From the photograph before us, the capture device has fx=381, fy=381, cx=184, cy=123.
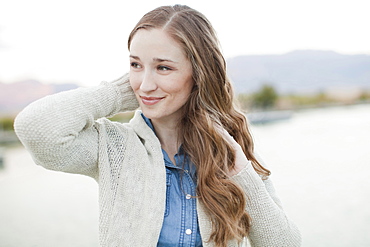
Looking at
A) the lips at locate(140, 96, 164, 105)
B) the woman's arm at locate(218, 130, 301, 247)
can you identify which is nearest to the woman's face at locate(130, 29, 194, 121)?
the lips at locate(140, 96, 164, 105)

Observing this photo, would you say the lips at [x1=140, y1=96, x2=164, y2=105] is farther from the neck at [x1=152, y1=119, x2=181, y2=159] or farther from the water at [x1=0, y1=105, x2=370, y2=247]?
the water at [x1=0, y1=105, x2=370, y2=247]

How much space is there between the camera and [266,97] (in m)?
21.0

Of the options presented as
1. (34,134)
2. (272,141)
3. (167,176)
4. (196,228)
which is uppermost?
(34,134)

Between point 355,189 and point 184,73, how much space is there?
24.3ft

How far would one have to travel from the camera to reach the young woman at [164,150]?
45.1 inches

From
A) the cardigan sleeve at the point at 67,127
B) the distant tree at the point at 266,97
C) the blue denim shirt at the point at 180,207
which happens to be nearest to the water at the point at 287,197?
the blue denim shirt at the point at 180,207

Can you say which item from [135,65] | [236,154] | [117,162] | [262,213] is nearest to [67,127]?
[117,162]

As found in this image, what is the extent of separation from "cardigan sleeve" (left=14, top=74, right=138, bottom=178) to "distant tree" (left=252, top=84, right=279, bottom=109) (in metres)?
19.5

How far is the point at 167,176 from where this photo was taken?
1.30 metres

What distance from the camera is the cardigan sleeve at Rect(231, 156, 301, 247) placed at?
125 cm

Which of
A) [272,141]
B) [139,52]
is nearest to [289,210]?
[139,52]

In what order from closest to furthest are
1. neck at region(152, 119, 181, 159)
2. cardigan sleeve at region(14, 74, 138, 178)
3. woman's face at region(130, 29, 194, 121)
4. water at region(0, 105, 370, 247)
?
cardigan sleeve at region(14, 74, 138, 178), woman's face at region(130, 29, 194, 121), neck at region(152, 119, 181, 159), water at region(0, 105, 370, 247)

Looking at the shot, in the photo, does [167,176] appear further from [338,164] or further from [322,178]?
[338,164]

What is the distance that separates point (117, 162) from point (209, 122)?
34 centimetres
